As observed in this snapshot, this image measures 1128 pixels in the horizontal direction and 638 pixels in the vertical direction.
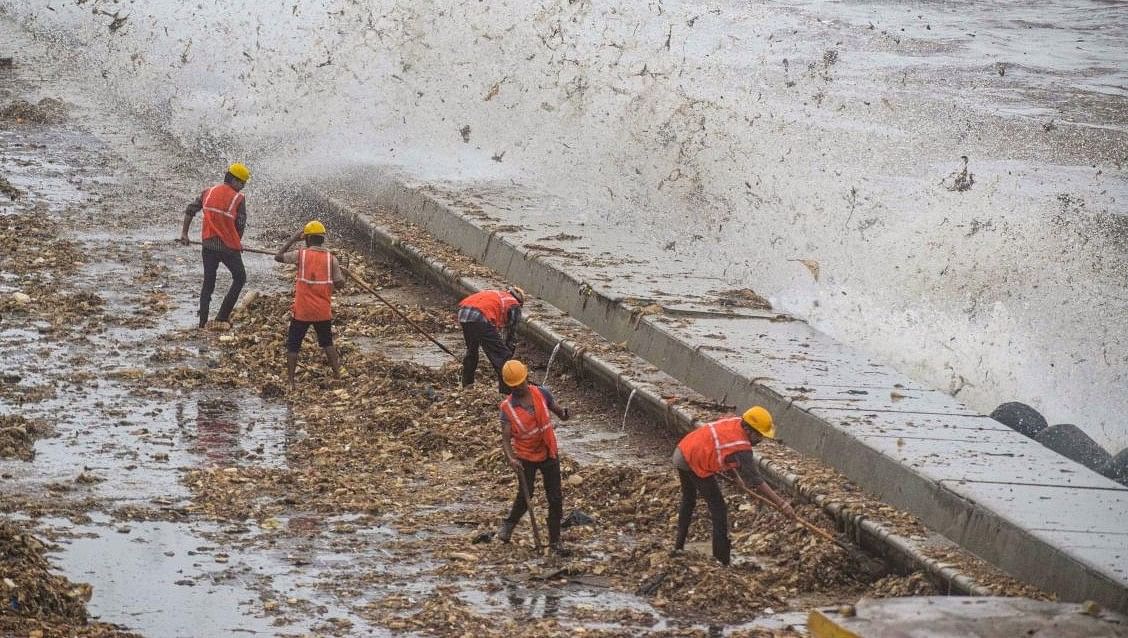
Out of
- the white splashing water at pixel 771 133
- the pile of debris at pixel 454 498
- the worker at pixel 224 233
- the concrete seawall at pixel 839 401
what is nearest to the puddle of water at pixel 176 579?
the pile of debris at pixel 454 498

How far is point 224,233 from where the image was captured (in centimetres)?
1424

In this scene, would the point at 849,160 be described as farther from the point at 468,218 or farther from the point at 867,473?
the point at 867,473

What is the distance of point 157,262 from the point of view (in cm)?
1652

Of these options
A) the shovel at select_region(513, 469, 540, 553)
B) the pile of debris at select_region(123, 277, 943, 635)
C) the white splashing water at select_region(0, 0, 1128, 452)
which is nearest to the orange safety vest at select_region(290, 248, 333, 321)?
the pile of debris at select_region(123, 277, 943, 635)

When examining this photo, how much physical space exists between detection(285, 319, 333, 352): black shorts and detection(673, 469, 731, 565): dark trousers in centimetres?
472

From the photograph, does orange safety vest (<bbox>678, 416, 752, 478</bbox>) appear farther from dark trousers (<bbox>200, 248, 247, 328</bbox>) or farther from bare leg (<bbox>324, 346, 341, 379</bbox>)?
dark trousers (<bbox>200, 248, 247, 328</bbox>)

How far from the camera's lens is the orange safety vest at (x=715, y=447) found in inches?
349

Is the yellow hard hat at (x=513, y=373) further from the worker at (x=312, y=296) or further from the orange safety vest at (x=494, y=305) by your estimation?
the worker at (x=312, y=296)

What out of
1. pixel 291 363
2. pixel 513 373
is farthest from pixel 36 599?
pixel 291 363

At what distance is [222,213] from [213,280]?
65cm

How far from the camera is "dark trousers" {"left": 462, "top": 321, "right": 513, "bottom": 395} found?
40.4 feet

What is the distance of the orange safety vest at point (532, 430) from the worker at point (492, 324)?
10.0 ft

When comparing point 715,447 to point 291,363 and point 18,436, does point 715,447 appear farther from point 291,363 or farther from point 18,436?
point 291,363

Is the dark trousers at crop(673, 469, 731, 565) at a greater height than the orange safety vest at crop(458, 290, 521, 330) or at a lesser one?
lesser
